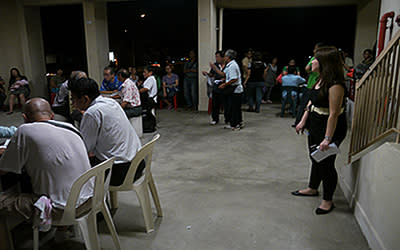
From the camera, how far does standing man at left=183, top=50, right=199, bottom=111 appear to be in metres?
7.87

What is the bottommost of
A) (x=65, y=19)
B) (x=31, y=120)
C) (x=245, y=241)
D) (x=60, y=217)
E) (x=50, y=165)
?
(x=245, y=241)

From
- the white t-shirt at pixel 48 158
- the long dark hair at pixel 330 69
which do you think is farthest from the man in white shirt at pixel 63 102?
the long dark hair at pixel 330 69

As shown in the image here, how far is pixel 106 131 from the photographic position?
2.40 meters

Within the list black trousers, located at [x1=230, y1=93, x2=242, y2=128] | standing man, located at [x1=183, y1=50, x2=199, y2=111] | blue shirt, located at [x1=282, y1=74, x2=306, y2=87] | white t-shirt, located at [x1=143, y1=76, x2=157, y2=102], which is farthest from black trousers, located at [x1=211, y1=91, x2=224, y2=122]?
standing man, located at [x1=183, y1=50, x2=199, y2=111]

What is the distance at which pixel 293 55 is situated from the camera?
14.0 m

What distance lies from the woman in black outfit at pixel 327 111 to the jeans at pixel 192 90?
205 inches

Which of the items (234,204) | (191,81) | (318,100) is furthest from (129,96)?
(318,100)

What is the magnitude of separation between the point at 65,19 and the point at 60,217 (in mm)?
10697

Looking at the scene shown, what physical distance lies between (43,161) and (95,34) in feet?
23.4

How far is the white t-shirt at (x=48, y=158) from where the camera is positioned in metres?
1.88

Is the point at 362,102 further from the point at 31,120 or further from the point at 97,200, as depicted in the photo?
the point at 31,120

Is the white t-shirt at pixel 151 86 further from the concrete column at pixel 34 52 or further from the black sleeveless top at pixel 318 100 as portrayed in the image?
the concrete column at pixel 34 52

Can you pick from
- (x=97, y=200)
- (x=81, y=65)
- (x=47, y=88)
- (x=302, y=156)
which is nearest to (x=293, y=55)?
(x=81, y=65)

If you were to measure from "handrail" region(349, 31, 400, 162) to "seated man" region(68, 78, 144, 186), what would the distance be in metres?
1.86
